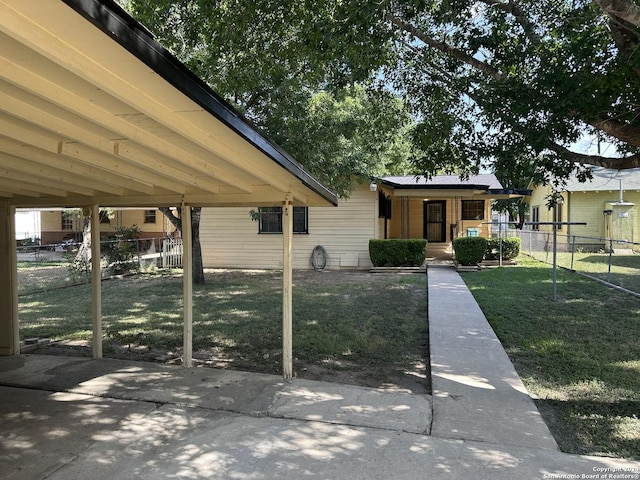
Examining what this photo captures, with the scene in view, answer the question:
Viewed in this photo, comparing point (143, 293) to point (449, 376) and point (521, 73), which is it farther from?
point (521, 73)

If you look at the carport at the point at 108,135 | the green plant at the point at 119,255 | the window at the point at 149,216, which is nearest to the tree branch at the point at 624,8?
the carport at the point at 108,135

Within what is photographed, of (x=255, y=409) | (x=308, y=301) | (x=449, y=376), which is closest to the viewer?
(x=255, y=409)

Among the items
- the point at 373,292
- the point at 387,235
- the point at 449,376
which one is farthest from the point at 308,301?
the point at 387,235

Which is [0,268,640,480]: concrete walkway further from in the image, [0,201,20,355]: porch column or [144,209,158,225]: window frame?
[144,209,158,225]: window frame

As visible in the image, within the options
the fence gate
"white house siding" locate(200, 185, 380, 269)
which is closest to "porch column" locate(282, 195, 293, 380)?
"white house siding" locate(200, 185, 380, 269)

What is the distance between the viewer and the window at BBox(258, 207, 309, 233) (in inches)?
642

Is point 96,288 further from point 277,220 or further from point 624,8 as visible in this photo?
point 277,220

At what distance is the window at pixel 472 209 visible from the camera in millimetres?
18609

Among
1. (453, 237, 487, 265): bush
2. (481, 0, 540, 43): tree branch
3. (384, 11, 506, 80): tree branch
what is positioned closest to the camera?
(481, 0, 540, 43): tree branch

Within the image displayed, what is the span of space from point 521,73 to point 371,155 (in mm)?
6124

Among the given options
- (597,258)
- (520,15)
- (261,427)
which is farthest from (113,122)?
(597,258)

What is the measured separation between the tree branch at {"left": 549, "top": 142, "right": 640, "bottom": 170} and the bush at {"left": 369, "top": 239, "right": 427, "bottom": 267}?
30.5 ft

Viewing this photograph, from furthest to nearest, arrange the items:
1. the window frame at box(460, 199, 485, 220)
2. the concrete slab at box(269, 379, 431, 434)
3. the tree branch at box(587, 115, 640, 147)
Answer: the window frame at box(460, 199, 485, 220), the tree branch at box(587, 115, 640, 147), the concrete slab at box(269, 379, 431, 434)

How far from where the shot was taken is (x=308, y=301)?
983 cm
